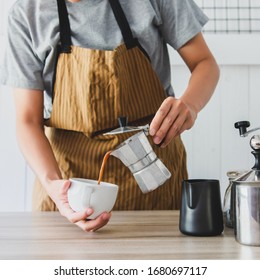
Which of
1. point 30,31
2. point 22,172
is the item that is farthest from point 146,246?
point 22,172

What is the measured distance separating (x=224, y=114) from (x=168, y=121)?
3.06 feet

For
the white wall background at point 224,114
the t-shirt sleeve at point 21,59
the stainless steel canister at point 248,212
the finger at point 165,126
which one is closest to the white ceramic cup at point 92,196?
the finger at point 165,126

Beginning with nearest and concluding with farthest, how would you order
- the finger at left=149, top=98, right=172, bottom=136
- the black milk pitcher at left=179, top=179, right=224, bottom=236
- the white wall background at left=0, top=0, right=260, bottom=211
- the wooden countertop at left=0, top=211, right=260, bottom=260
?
the wooden countertop at left=0, top=211, right=260, bottom=260
the black milk pitcher at left=179, top=179, right=224, bottom=236
the finger at left=149, top=98, right=172, bottom=136
the white wall background at left=0, top=0, right=260, bottom=211

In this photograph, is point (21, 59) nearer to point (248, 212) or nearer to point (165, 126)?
point (165, 126)

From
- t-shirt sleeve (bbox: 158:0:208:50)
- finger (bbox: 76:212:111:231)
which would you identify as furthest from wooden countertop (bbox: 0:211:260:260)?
t-shirt sleeve (bbox: 158:0:208:50)

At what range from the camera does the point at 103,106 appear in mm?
1264

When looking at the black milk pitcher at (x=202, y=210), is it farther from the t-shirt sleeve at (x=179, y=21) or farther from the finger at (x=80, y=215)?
the t-shirt sleeve at (x=179, y=21)

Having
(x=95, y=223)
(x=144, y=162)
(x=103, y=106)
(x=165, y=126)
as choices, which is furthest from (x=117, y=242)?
(x=103, y=106)

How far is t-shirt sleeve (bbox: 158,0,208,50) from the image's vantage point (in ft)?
4.28

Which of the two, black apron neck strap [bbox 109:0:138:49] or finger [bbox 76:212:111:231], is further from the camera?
black apron neck strap [bbox 109:0:138:49]

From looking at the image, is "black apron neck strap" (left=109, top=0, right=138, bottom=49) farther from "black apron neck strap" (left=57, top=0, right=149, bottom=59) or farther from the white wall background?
the white wall background

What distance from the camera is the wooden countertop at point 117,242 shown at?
2.28 ft

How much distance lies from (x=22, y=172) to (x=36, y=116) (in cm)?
59
